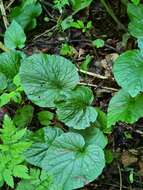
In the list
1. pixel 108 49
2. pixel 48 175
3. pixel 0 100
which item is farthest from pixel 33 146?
pixel 108 49

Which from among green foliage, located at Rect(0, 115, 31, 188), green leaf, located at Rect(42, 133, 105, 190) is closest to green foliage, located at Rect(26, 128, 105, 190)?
green leaf, located at Rect(42, 133, 105, 190)

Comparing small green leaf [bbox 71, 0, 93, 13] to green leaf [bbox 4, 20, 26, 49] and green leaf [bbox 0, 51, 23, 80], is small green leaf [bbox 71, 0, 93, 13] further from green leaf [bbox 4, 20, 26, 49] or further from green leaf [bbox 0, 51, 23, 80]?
green leaf [bbox 0, 51, 23, 80]

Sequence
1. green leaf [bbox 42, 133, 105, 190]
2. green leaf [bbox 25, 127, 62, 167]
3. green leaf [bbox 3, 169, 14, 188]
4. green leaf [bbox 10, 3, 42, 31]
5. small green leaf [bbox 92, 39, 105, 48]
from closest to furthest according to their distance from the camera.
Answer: green leaf [bbox 3, 169, 14, 188] → green leaf [bbox 42, 133, 105, 190] → green leaf [bbox 25, 127, 62, 167] → small green leaf [bbox 92, 39, 105, 48] → green leaf [bbox 10, 3, 42, 31]

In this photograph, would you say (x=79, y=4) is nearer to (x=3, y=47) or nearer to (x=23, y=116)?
(x=3, y=47)

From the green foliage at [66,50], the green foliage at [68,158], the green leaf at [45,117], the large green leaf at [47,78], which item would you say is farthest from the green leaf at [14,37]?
the green foliage at [68,158]

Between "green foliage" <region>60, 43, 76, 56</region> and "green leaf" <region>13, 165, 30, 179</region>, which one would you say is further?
"green foliage" <region>60, 43, 76, 56</region>

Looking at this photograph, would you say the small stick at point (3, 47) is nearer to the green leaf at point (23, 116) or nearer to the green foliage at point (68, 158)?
the green leaf at point (23, 116)

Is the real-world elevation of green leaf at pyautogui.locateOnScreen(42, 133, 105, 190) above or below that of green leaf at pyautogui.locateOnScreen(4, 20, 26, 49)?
below
